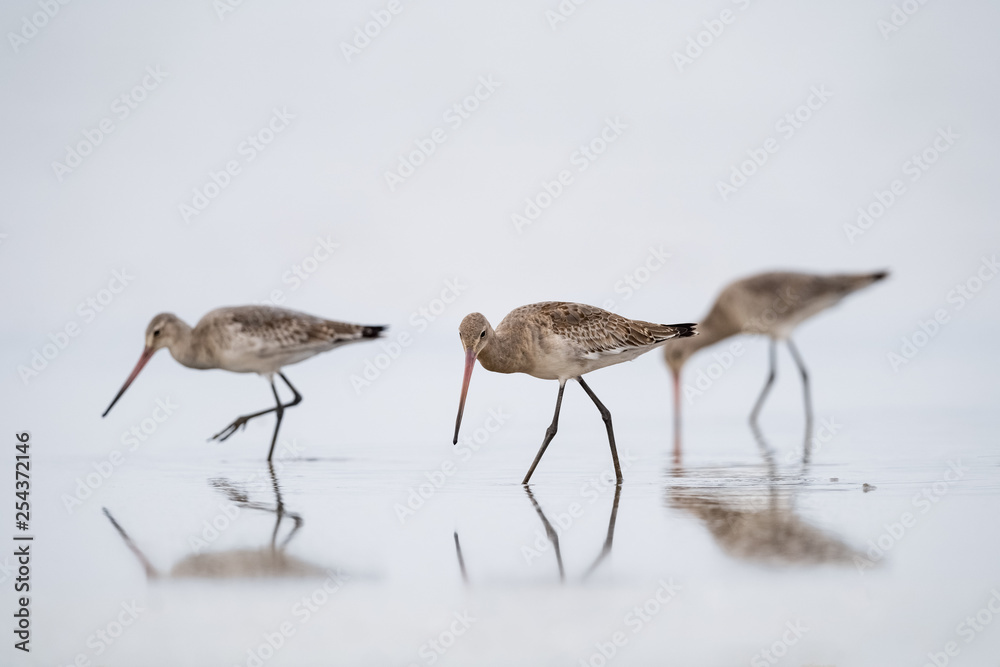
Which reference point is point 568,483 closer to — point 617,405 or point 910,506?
point 910,506

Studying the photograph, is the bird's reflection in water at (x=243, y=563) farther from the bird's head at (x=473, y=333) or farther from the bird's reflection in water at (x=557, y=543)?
the bird's head at (x=473, y=333)

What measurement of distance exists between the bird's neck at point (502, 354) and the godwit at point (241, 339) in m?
2.74

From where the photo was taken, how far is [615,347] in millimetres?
7738

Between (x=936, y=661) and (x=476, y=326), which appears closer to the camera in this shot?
(x=936, y=661)

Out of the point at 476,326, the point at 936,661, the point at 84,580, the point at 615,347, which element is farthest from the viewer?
the point at 615,347

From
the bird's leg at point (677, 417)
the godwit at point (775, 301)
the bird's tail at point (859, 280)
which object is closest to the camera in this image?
the bird's leg at point (677, 417)

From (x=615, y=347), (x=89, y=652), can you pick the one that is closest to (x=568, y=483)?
(x=615, y=347)

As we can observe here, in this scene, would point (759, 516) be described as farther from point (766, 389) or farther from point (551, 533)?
point (766, 389)

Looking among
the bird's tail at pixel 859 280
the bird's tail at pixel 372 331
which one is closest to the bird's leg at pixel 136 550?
the bird's tail at pixel 372 331

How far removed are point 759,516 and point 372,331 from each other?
480cm

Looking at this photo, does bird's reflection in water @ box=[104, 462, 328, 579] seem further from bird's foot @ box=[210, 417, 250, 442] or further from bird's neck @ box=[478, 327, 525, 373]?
bird's foot @ box=[210, 417, 250, 442]

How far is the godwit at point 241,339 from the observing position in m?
9.59

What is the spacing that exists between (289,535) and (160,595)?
1.03 metres

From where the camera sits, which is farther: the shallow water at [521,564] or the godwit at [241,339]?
the godwit at [241,339]
